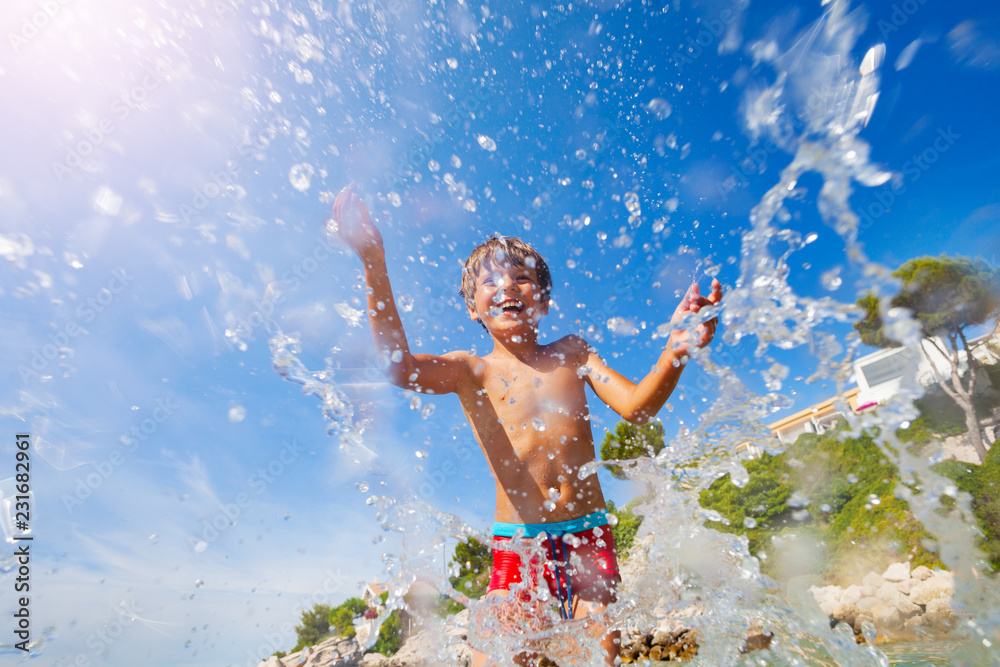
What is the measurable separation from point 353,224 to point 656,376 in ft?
6.27

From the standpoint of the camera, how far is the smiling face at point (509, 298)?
3.03 metres

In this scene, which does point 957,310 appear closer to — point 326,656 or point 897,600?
point 897,600

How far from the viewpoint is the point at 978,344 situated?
35.4ft

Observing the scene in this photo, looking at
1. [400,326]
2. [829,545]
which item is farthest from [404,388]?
[829,545]

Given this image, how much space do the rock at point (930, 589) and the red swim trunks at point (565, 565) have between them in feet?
25.4

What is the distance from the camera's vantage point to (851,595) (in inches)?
363

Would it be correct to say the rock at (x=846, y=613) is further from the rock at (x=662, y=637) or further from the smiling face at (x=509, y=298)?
the smiling face at (x=509, y=298)

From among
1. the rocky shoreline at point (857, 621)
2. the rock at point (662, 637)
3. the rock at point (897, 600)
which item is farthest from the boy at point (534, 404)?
the rock at point (897, 600)

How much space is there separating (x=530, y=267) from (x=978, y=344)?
547 inches

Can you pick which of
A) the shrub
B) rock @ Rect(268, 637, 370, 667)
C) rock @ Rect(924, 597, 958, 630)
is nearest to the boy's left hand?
rock @ Rect(924, 597, 958, 630)

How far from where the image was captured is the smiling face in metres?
3.03

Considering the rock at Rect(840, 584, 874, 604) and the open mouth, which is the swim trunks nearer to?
the open mouth

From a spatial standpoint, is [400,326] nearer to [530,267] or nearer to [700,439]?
[530,267]

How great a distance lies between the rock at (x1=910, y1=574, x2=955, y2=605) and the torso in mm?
7945
